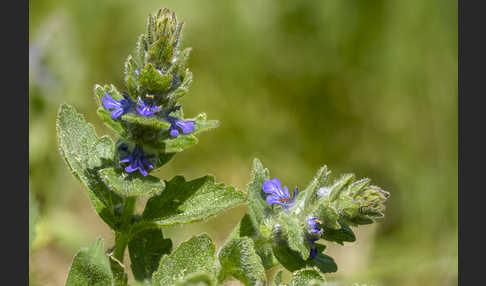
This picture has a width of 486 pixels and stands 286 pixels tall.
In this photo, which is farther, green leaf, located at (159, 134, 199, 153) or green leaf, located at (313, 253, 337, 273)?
green leaf, located at (313, 253, 337, 273)

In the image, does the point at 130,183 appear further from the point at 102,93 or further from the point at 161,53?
the point at 161,53

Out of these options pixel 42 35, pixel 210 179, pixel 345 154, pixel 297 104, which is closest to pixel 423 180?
pixel 345 154

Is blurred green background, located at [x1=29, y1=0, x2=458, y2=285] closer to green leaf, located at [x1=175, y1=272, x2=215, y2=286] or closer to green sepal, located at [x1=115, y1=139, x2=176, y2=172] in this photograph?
green sepal, located at [x1=115, y1=139, x2=176, y2=172]

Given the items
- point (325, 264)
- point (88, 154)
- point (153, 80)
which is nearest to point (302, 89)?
point (325, 264)

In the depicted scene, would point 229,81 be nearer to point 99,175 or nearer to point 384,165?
point 384,165

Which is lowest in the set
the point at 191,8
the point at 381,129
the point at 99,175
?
the point at 99,175

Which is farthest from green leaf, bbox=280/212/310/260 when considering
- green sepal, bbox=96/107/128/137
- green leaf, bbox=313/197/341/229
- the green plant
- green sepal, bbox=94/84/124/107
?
green sepal, bbox=94/84/124/107

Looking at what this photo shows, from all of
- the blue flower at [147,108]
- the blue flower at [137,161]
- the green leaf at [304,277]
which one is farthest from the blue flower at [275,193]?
the blue flower at [147,108]
